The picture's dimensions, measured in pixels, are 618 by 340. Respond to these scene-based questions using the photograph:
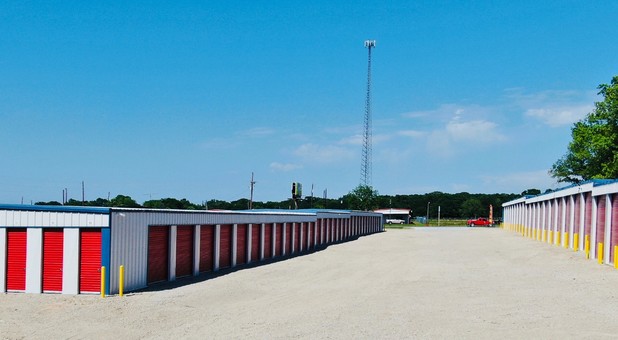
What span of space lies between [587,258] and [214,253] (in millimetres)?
23975

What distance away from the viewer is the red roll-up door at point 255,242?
3862 cm

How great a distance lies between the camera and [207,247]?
3200 cm

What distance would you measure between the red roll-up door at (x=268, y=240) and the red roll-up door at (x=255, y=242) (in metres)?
1.45

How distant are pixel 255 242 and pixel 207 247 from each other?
746 cm

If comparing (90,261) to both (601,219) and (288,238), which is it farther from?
(601,219)

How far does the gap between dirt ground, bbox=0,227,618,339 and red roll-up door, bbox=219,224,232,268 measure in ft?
6.33

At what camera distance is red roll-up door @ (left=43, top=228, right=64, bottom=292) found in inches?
962

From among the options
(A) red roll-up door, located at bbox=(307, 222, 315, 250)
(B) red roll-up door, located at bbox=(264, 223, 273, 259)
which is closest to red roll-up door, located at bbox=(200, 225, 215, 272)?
(B) red roll-up door, located at bbox=(264, 223, 273, 259)

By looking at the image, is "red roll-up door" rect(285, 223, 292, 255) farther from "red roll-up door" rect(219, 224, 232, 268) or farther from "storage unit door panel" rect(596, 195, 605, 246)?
"storage unit door panel" rect(596, 195, 605, 246)

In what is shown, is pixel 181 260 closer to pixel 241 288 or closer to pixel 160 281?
pixel 160 281

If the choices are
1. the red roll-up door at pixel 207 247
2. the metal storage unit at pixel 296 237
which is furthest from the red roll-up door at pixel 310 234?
the red roll-up door at pixel 207 247

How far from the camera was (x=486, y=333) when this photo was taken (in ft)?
56.8

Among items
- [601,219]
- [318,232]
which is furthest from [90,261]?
[318,232]

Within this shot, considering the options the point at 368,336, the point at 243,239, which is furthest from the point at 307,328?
the point at 243,239
